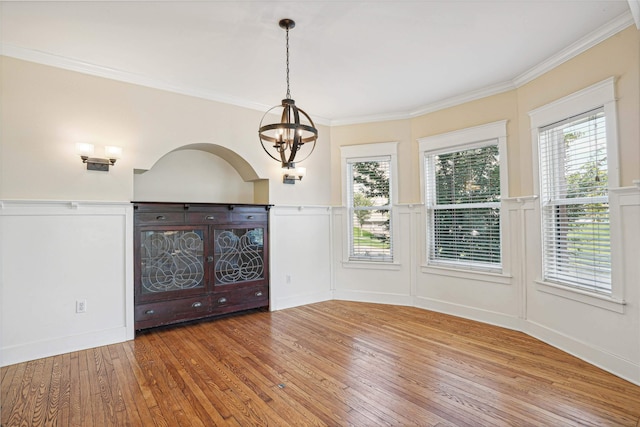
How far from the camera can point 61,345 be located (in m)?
3.35

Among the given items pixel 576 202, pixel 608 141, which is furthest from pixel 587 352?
pixel 608 141

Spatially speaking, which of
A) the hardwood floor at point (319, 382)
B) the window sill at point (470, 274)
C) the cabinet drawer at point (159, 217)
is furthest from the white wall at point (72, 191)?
the window sill at point (470, 274)

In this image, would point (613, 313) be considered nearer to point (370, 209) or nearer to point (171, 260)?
point (370, 209)

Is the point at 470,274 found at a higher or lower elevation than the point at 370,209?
lower

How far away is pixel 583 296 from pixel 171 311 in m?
4.30

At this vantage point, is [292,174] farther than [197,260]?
Yes

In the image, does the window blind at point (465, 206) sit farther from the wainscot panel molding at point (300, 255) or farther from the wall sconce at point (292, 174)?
the wall sconce at point (292, 174)

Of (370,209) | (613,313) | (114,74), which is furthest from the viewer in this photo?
(370,209)

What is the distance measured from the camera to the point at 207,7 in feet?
8.61

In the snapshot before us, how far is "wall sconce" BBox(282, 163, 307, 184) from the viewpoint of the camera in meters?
5.02

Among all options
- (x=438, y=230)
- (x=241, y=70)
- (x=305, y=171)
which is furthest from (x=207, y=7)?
(x=438, y=230)

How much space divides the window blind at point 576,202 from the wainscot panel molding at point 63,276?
14.9ft

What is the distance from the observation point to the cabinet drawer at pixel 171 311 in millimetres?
3828

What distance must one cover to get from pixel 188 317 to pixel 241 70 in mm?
2938
